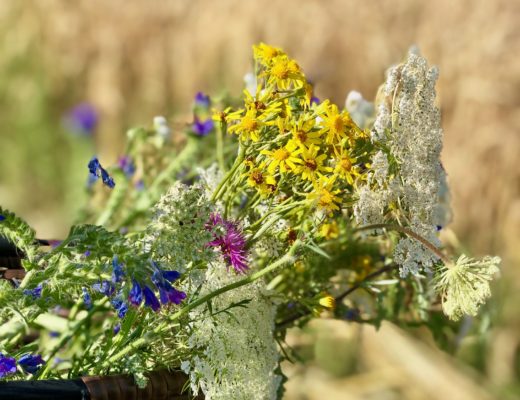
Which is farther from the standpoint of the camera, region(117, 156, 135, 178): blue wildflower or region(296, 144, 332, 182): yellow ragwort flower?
region(117, 156, 135, 178): blue wildflower

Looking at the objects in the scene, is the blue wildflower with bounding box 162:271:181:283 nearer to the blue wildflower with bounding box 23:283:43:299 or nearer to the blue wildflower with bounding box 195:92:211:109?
the blue wildflower with bounding box 23:283:43:299

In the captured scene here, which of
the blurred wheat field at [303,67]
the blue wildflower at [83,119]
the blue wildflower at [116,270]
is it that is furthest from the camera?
the blue wildflower at [83,119]


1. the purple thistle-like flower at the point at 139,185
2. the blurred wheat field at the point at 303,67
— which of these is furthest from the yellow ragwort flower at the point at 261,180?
the blurred wheat field at the point at 303,67

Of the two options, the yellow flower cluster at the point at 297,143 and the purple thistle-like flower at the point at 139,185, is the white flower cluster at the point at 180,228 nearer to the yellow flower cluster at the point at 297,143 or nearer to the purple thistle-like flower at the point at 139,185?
the yellow flower cluster at the point at 297,143

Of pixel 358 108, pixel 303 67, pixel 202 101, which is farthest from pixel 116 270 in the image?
pixel 303 67

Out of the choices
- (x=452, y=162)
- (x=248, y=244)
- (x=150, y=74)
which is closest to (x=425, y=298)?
(x=248, y=244)

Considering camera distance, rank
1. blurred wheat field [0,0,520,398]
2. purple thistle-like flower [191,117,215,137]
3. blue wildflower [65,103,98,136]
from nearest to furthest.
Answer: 1. purple thistle-like flower [191,117,215,137]
2. blurred wheat field [0,0,520,398]
3. blue wildflower [65,103,98,136]

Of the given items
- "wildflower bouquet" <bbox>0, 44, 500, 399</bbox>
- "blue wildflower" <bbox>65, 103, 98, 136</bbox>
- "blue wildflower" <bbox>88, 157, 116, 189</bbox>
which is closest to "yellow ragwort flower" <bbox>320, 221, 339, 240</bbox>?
"wildflower bouquet" <bbox>0, 44, 500, 399</bbox>
